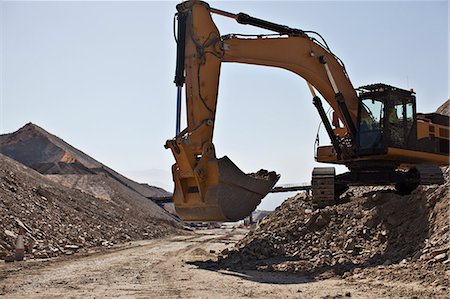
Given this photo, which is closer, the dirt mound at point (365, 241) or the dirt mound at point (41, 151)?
the dirt mound at point (365, 241)

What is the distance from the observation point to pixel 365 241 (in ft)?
35.2

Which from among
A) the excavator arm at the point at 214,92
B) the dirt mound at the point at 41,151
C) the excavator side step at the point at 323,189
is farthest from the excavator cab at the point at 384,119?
the dirt mound at the point at 41,151

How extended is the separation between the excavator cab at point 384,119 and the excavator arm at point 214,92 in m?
0.41

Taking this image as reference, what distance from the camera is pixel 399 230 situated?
1042cm

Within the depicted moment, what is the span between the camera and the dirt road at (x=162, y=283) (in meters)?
7.74

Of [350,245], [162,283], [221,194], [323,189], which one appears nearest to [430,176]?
[323,189]

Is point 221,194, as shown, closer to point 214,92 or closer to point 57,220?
point 214,92

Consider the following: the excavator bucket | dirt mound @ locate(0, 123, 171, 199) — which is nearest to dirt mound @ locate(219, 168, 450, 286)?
the excavator bucket

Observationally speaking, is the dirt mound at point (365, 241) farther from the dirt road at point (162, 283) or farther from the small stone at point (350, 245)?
the dirt road at point (162, 283)

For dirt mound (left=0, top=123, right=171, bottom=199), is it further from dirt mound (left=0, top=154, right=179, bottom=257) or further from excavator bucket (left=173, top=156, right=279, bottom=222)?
excavator bucket (left=173, top=156, right=279, bottom=222)

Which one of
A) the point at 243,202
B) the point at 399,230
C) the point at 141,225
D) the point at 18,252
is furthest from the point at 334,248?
the point at 141,225

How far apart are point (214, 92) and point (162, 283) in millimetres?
4888

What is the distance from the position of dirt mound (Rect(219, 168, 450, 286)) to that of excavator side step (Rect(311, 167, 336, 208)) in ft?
1.80

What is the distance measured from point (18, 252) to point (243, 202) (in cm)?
528
